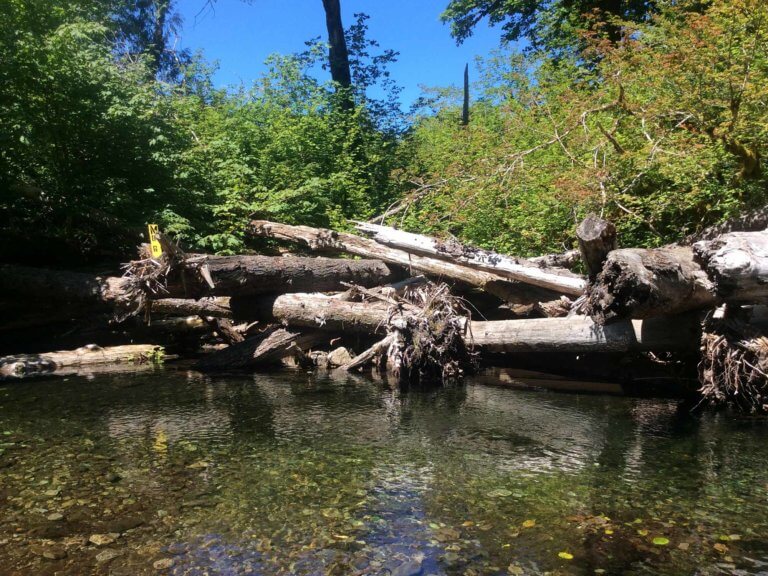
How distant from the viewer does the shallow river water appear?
321 centimetres

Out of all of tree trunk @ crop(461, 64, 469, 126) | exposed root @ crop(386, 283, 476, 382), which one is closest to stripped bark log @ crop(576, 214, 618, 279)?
exposed root @ crop(386, 283, 476, 382)

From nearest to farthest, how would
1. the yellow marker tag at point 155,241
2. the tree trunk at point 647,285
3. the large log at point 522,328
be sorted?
the tree trunk at point 647,285 < the large log at point 522,328 < the yellow marker tag at point 155,241

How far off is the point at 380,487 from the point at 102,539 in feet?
5.81

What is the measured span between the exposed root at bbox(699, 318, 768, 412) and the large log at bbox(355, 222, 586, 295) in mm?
2224

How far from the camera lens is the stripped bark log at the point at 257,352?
29.3ft

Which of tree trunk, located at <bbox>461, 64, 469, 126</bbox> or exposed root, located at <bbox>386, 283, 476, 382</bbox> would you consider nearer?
exposed root, located at <bbox>386, 283, 476, 382</bbox>

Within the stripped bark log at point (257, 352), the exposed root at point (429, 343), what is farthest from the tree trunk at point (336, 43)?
the exposed root at point (429, 343)

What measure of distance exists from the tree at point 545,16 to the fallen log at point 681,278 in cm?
1044

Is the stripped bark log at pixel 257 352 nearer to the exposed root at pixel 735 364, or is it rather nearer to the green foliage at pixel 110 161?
the green foliage at pixel 110 161

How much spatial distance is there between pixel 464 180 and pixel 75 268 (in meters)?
7.27

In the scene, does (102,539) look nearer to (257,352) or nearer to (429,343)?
(429,343)

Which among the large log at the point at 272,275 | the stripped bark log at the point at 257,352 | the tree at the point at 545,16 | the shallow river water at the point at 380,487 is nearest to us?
the shallow river water at the point at 380,487

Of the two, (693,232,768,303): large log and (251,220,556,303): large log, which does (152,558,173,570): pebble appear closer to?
(693,232,768,303): large log

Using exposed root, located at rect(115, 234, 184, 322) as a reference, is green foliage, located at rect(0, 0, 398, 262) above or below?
above
